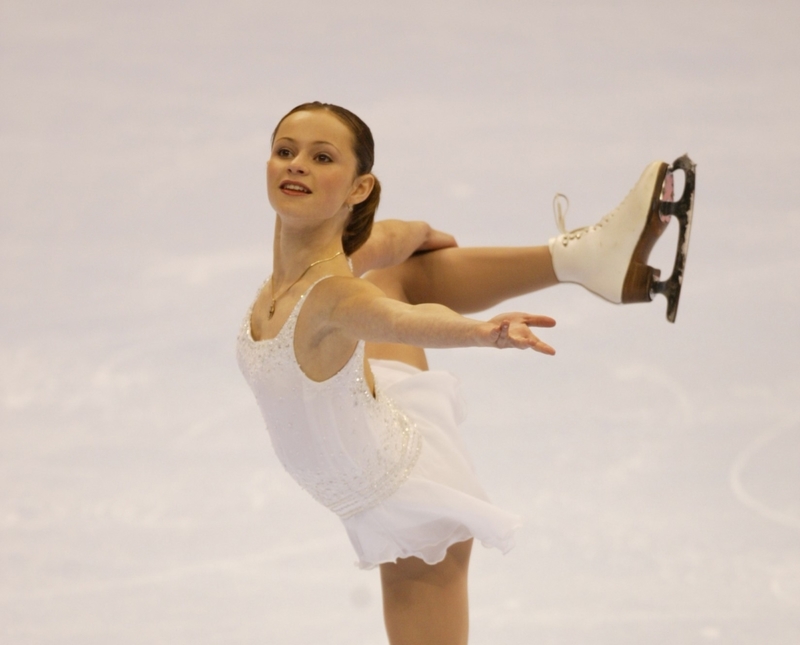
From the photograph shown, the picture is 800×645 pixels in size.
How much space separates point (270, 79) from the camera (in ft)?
17.3

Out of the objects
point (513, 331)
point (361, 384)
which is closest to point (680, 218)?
point (361, 384)

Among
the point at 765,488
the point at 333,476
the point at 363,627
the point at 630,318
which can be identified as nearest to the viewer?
the point at 333,476

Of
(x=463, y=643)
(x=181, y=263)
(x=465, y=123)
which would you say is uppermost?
(x=465, y=123)

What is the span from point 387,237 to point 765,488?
5.53 ft

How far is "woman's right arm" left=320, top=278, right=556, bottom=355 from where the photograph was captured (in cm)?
183

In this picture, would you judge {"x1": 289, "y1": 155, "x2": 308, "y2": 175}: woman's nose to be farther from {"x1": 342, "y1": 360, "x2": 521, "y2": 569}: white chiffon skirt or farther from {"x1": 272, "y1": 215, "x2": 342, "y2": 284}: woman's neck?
{"x1": 342, "y1": 360, "x2": 521, "y2": 569}: white chiffon skirt

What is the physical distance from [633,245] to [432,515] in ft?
3.03

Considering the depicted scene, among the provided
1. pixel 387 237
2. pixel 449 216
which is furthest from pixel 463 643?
pixel 449 216

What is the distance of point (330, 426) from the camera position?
244cm

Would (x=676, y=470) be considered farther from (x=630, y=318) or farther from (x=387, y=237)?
(x=387, y=237)

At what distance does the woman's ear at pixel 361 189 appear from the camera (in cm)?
250

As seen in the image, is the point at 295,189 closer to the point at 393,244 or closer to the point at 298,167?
the point at 298,167

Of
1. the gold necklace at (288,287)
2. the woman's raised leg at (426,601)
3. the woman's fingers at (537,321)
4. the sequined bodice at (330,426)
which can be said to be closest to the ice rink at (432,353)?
the woman's raised leg at (426,601)

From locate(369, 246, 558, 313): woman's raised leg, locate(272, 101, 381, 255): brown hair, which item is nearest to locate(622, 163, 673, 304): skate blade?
locate(369, 246, 558, 313): woman's raised leg
